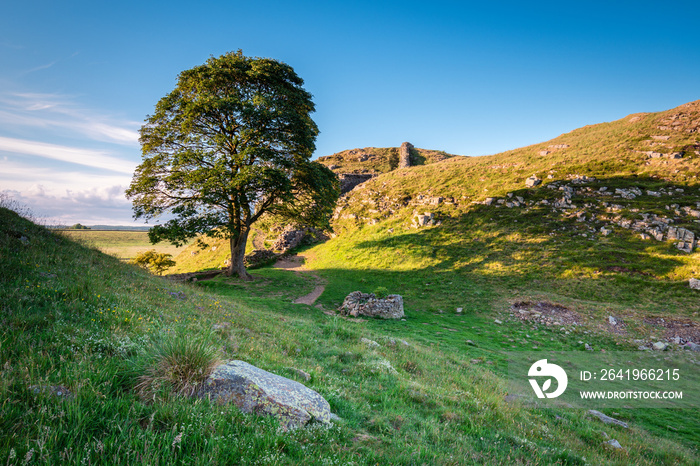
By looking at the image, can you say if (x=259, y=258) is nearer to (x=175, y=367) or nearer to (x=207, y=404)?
(x=175, y=367)

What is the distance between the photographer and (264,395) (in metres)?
4.08

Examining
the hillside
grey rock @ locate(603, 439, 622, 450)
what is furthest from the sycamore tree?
grey rock @ locate(603, 439, 622, 450)

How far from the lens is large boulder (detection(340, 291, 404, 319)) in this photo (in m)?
18.0

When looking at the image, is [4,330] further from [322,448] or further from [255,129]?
[255,129]

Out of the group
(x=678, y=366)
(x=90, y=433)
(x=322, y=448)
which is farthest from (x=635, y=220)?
(x=90, y=433)

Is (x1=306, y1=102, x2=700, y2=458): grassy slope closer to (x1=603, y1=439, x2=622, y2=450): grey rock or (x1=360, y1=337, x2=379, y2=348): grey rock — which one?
(x1=603, y1=439, x2=622, y2=450): grey rock

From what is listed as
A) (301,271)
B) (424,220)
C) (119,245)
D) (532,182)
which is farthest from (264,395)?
(119,245)

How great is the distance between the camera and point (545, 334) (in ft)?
51.1

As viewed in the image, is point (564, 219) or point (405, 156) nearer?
point (564, 219)

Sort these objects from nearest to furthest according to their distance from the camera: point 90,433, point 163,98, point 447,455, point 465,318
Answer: point 90,433 < point 447,455 < point 465,318 < point 163,98

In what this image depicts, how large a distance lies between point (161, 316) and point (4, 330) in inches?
127

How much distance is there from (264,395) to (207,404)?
0.76 meters

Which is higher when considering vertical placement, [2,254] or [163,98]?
[163,98]

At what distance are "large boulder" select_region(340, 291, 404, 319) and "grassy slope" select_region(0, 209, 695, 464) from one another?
681 cm
